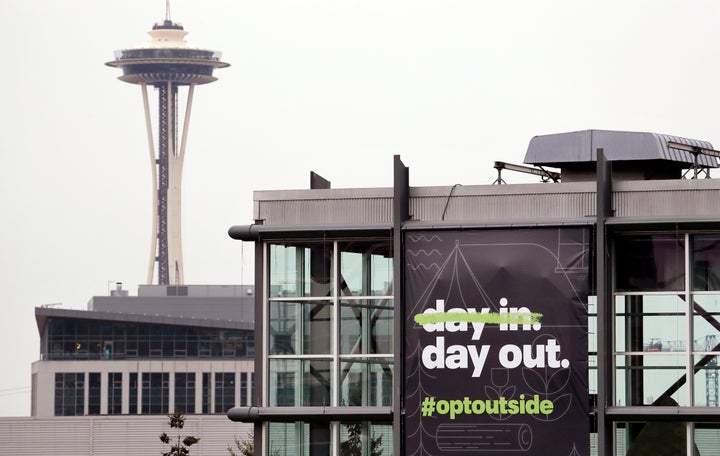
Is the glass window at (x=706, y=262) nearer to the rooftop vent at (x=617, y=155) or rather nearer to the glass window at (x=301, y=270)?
the rooftop vent at (x=617, y=155)

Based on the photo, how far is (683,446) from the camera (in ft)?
131

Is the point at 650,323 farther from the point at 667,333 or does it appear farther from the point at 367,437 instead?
the point at 367,437

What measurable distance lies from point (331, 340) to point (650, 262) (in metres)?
7.09

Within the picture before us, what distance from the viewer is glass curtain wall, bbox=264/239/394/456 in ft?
136

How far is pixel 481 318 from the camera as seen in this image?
40844 mm

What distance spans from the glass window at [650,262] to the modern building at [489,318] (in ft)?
0.10

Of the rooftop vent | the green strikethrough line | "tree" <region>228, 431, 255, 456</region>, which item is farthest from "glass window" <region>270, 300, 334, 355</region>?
"tree" <region>228, 431, 255, 456</region>

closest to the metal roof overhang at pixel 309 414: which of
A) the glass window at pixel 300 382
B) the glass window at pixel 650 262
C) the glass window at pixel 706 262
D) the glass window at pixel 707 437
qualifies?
the glass window at pixel 300 382

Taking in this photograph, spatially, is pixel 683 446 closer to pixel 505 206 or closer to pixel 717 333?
pixel 717 333

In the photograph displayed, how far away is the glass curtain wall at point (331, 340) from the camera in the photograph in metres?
41.6

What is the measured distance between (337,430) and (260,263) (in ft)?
13.5

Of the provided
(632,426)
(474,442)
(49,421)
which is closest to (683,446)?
(632,426)

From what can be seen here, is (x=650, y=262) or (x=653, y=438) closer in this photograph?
(x=653, y=438)

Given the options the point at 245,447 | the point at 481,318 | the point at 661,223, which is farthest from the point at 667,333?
the point at 245,447
